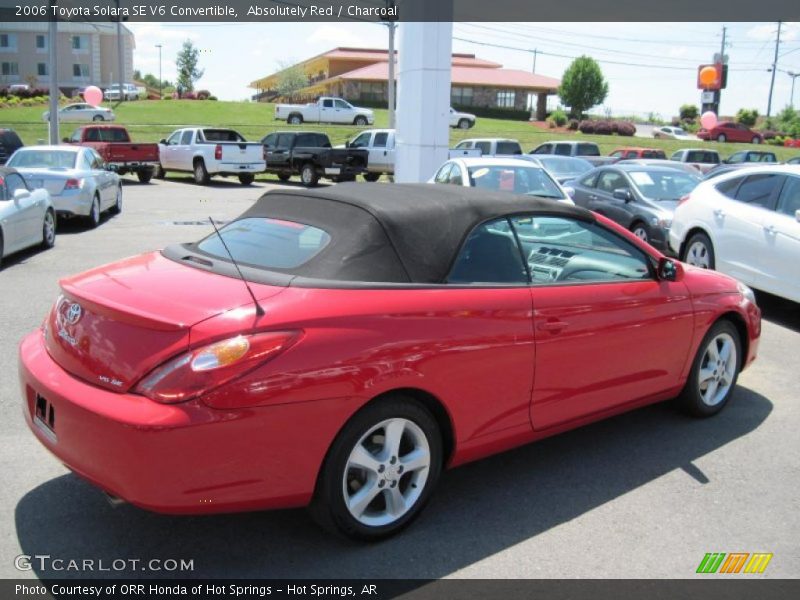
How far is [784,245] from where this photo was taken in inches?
328

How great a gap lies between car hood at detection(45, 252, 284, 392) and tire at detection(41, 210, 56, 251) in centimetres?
887

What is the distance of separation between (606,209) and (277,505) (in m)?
10.9

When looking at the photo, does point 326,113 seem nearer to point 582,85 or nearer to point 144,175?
point 144,175

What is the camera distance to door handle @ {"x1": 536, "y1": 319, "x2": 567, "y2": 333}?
4.09 m

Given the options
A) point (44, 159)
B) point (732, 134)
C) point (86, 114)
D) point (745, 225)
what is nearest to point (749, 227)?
point (745, 225)

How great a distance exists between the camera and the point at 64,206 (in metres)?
Result: 14.2

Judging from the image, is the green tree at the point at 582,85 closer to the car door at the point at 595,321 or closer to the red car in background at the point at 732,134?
the red car in background at the point at 732,134

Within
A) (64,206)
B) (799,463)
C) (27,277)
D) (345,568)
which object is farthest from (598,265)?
(64,206)

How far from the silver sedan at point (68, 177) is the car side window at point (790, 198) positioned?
38.2ft

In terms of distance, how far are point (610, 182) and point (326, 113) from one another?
41610 millimetres

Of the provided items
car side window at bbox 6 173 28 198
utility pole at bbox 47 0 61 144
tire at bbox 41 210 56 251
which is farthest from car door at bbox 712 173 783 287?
utility pole at bbox 47 0 61 144

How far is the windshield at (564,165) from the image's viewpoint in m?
20.5

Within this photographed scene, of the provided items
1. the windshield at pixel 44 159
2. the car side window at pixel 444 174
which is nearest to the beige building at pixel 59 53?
the windshield at pixel 44 159

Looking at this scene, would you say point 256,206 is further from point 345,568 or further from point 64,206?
point 64,206
